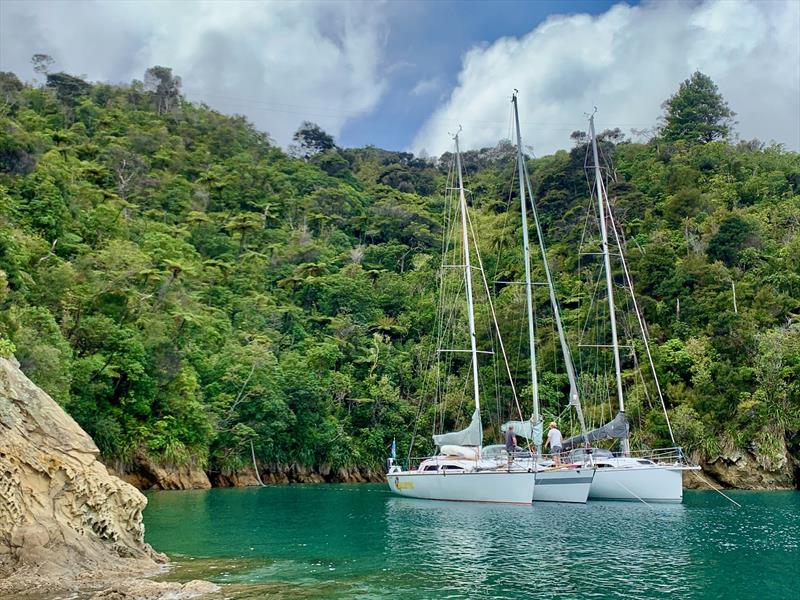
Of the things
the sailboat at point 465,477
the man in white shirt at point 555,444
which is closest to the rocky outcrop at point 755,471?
the man in white shirt at point 555,444

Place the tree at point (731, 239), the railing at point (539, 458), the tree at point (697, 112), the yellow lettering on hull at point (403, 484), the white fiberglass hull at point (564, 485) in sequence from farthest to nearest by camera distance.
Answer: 1. the tree at point (697, 112)
2. the tree at point (731, 239)
3. the yellow lettering on hull at point (403, 484)
4. the railing at point (539, 458)
5. the white fiberglass hull at point (564, 485)

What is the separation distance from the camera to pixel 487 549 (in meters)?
17.6

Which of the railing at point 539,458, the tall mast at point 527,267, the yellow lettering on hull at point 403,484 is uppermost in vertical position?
the tall mast at point 527,267

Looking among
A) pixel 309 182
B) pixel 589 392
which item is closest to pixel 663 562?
pixel 589 392

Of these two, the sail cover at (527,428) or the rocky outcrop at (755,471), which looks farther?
the rocky outcrop at (755,471)

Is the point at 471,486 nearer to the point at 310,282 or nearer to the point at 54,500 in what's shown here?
the point at 54,500

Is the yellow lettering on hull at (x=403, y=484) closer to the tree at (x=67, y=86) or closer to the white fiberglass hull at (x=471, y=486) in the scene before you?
the white fiberglass hull at (x=471, y=486)

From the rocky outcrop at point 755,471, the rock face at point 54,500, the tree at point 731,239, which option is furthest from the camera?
the tree at point 731,239

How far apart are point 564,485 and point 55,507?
65.1ft

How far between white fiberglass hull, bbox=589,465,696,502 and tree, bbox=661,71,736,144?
169 feet

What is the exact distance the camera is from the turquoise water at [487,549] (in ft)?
43.9

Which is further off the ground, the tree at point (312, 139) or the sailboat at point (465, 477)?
the tree at point (312, 139)

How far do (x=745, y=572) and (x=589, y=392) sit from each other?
27.5 meters

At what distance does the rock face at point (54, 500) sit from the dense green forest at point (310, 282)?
8.57 metres
